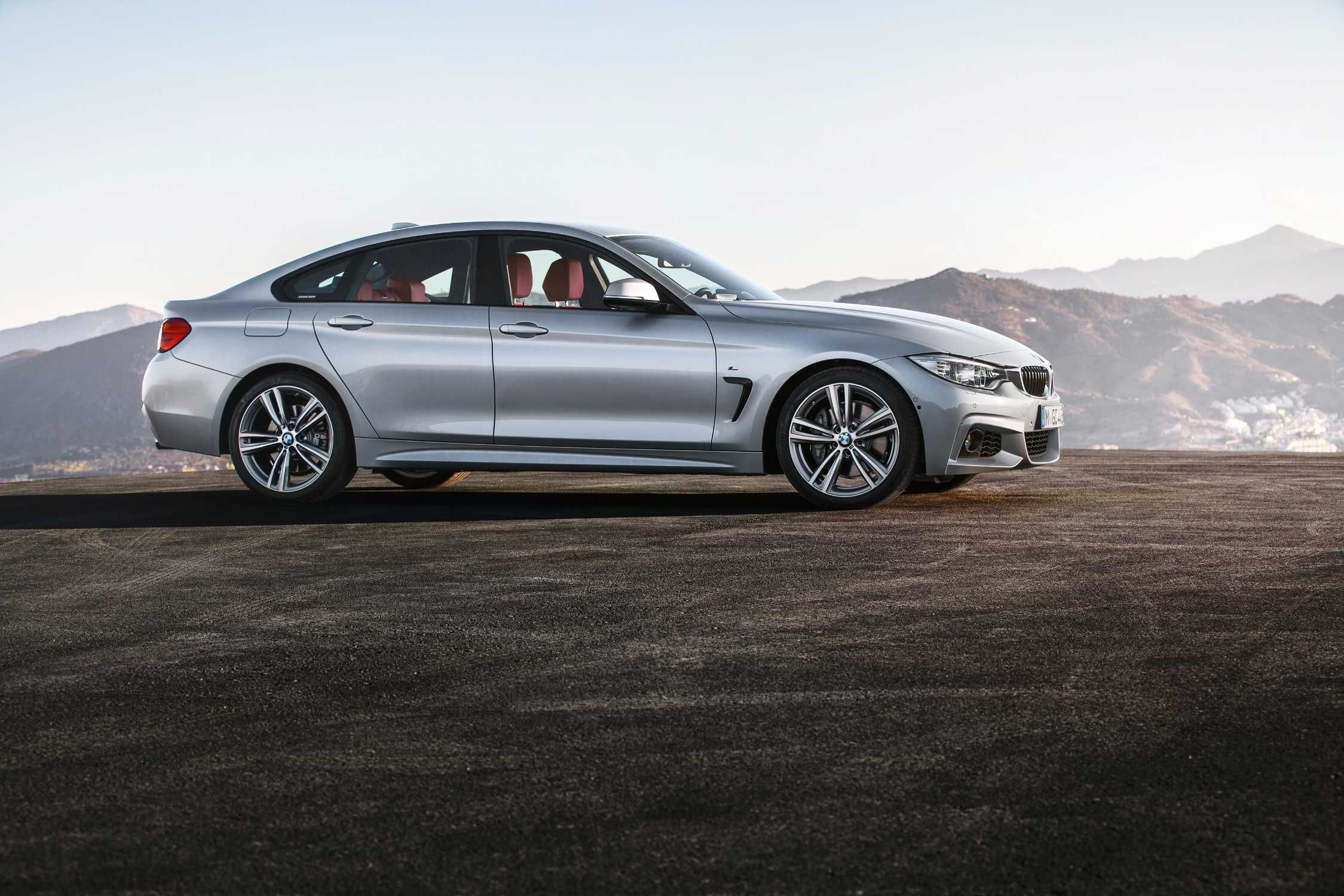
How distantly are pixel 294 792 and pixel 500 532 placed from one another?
460 cm

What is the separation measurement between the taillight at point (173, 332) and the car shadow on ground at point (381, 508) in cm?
110

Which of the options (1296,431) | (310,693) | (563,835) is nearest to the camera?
(563,835)

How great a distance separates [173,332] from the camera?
9211mm

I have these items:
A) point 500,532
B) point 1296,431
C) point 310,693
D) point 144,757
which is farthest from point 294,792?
point 1296,431

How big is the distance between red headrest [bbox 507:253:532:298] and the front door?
0.08m

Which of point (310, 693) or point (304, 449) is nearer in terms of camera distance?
point (310, 693)

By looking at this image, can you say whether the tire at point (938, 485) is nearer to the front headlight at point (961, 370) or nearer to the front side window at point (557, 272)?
the front headlight at point (961, 370)

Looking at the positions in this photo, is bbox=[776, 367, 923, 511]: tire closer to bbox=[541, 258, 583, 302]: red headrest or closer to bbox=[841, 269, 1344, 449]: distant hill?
bbox=[541, 258, 583, 302]: red headrest

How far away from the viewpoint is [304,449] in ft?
29.7

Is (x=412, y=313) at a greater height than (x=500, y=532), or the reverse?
(x=412, y=313)

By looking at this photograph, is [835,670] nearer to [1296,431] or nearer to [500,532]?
[500,532]

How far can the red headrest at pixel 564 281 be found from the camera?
8.69m

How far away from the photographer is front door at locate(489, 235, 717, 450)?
27.1 feet

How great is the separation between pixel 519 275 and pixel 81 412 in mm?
189579
